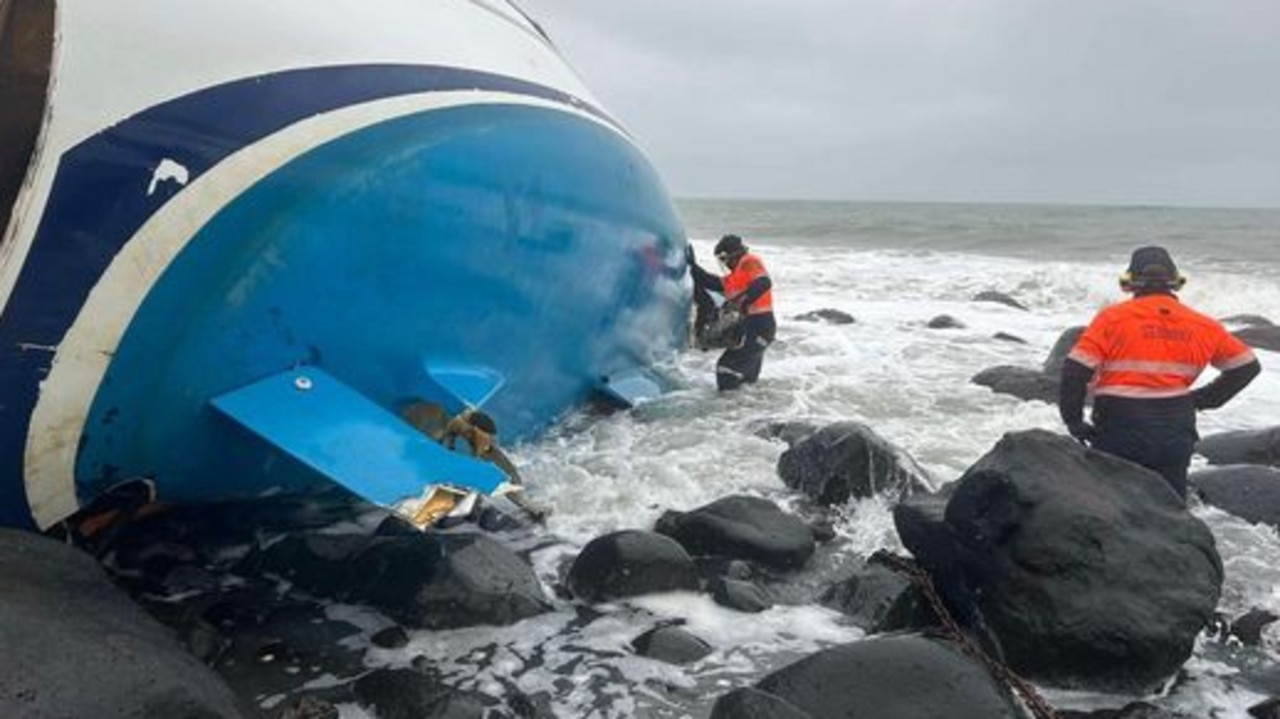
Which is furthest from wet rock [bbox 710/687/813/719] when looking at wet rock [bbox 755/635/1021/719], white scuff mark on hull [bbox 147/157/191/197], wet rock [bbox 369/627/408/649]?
white scuff mark on hull [bbox 147/157/191/197]

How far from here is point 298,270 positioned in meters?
4.48

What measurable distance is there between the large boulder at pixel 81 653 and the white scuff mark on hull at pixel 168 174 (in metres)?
1.36

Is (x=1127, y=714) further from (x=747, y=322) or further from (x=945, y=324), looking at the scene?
(x=945, y=324)

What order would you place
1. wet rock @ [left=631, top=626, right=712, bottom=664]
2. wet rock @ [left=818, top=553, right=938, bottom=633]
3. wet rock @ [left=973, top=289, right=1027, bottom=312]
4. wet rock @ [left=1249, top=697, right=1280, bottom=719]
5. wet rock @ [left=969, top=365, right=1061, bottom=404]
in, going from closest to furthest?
wet rock @ [left=1249, top=697, right=1280, bottom=719] → wet rock @ [left=631, top=626, right=712, bottom=664] → wet rock @ [left=818, top=553, right=938, bottom=633] → wet rock @ [left=969, top=365, right=1061, bottom=404] → wet rock @ [left=973, top=289, right=1027, bottom=312]

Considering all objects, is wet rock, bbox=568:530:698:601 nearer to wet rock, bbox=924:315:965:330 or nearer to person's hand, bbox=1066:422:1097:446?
person's hand, bbox=1066:422:1097:446

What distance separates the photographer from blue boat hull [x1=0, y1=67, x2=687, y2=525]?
3.67 metres

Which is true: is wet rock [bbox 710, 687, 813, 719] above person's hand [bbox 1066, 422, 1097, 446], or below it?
below

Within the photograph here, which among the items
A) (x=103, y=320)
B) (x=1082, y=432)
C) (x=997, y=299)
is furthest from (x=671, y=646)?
(x=997, y=299)

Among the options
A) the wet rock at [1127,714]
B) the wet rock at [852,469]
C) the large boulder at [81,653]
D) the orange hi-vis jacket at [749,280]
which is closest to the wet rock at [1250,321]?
the orange hi-vis jacket at [749,280]

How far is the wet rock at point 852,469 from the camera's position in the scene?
6.41 meters

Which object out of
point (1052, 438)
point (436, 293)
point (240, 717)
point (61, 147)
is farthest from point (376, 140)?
point (1052, 438)

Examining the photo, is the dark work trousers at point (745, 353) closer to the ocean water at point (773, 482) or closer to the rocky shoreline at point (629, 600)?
the ocean water at point (773, 482)

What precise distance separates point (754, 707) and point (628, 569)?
151 cm

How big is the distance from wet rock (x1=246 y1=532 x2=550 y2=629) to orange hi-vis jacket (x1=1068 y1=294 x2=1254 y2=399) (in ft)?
11.2
